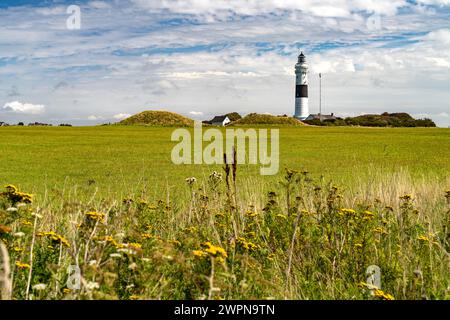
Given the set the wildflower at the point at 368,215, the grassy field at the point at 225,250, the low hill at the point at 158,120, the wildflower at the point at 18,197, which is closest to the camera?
the grassy field at the point at 225,250

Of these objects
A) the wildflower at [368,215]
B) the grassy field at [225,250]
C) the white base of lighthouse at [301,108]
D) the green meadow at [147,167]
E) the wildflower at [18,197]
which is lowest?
the green meadow at [147,167]

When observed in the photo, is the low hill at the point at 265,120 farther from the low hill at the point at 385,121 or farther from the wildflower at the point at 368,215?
the wildflower at the point at 368,215

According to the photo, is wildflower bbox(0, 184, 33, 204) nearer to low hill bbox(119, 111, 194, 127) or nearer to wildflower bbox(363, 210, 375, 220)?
wildflower bbox(363, 210, 375, 220)

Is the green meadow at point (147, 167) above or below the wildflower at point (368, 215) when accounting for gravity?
below

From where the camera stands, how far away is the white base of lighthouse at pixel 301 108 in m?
127

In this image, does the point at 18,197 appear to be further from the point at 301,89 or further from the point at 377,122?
the point at 301,89

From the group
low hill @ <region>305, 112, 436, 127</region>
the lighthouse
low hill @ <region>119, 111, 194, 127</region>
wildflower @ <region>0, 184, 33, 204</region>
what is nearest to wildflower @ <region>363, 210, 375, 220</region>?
wildflower @ <region>0, 184, 33, 204</region>

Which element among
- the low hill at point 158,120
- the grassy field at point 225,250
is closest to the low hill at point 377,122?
the low hill at point 158,120

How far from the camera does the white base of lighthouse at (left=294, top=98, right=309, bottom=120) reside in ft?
418

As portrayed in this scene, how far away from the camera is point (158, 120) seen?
78625mm

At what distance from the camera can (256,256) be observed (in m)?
6.14

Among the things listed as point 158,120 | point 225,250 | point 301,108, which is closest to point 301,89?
point 301,108

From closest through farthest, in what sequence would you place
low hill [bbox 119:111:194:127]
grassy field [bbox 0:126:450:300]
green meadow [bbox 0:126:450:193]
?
1. grassy field [bbox 0:126:450:300]
2. green meadow [bbox 0:126:450:193]
3. low hill [bbox 119:111:194:127]
